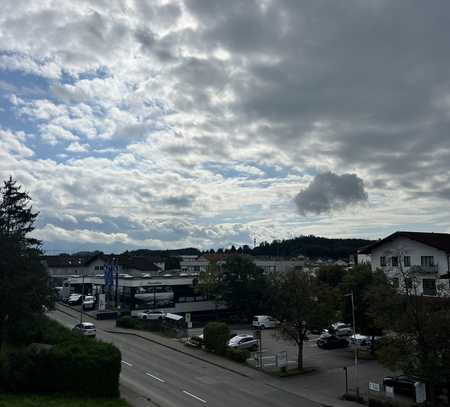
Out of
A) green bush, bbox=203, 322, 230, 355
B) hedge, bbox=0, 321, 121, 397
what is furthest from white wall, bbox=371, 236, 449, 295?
hedge, bbox=0, 321, 121, 397

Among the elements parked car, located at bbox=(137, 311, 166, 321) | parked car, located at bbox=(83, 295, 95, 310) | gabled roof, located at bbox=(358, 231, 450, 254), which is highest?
gabled roof, located at bbox=(358, 231, 450, 254)

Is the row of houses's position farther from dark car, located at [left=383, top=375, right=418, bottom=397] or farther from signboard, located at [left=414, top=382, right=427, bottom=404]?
dark car, located at [left=383, top=375, right=418, bottom=397]

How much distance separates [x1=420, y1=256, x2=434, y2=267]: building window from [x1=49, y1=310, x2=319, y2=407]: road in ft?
93.4

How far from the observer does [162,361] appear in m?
38.4

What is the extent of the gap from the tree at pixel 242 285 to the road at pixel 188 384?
68.5ft

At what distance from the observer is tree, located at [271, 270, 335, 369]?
37.3 meters

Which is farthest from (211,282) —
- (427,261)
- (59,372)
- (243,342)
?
(59,372)

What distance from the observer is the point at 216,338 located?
1654 inches

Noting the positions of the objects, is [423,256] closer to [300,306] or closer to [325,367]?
[325,367]

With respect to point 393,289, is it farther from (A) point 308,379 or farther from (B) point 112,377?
(B) point 112,377

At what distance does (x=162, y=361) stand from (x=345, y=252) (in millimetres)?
170423

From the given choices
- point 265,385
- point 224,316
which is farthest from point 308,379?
point 224,316

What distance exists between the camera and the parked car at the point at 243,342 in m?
43.9

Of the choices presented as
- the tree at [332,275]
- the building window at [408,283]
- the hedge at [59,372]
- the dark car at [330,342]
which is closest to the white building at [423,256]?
the tree at [332,275]
